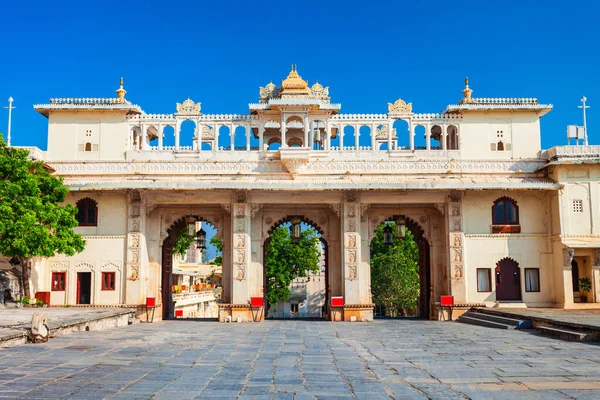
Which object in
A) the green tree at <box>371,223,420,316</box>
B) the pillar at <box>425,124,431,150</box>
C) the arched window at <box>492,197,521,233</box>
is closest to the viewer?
the arched window at <box>492,197,521,233</box>

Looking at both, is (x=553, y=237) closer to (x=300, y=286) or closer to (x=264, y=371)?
(x=264, y=371)

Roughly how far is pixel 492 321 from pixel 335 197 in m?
6.82

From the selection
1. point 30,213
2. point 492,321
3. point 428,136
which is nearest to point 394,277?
point 428,136

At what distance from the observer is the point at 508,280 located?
874 inches

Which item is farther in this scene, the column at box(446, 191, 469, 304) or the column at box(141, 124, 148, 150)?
the column at box(141, 124, 148, 150)

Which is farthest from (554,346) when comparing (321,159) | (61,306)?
(61,306)

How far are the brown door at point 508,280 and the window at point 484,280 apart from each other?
31 cm

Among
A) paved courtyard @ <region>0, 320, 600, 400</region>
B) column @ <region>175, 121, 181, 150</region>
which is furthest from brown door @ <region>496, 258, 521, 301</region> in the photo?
column @ <region>175, 121, 181, 150</region>

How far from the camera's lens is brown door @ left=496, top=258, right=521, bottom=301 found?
22078 mm

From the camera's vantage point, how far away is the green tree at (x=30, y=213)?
62.4ft

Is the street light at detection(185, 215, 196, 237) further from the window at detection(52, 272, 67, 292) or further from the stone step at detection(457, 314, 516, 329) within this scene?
the stone step at detection(457, 314, 516, 329)

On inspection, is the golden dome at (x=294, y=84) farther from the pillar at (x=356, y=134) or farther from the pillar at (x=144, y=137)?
the pillar at (x=144, y=137)

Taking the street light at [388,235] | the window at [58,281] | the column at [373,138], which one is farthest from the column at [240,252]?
the window at [58,281]

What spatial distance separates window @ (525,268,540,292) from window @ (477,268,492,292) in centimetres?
131
